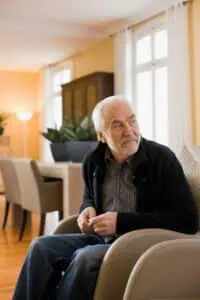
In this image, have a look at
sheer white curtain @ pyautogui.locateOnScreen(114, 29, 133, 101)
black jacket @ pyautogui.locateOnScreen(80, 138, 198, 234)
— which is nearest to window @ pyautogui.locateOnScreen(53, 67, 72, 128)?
sheer white curtain @ pyautogui.locateOnScreen(114, 29, 133, 101)

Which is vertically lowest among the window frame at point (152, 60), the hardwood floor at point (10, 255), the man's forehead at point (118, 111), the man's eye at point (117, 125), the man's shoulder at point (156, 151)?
the hardwood floor at point (10, 255)

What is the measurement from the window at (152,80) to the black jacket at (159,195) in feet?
14.1

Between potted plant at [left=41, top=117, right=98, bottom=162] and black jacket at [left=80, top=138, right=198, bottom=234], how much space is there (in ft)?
6.99

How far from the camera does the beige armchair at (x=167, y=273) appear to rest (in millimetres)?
1428

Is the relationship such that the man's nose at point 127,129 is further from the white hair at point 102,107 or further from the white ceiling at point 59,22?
the white ceiling at point 59,22

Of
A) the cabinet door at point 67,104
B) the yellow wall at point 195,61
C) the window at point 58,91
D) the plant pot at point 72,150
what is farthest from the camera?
the window at point 58,91

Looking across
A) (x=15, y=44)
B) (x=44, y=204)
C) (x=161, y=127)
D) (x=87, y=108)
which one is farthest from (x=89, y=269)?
(x=15, y=44)

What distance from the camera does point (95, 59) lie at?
306 inches

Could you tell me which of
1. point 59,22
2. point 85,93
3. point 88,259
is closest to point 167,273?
point 88,259

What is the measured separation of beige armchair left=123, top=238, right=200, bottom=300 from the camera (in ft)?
4.68

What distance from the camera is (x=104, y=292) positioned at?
60.6 inches

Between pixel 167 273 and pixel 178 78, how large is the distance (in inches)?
171

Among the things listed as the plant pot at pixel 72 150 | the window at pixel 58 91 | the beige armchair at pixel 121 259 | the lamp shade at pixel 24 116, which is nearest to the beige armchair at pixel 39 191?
the plant pot at pixel 72 150

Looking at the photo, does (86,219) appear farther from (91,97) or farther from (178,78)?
(91,97)
